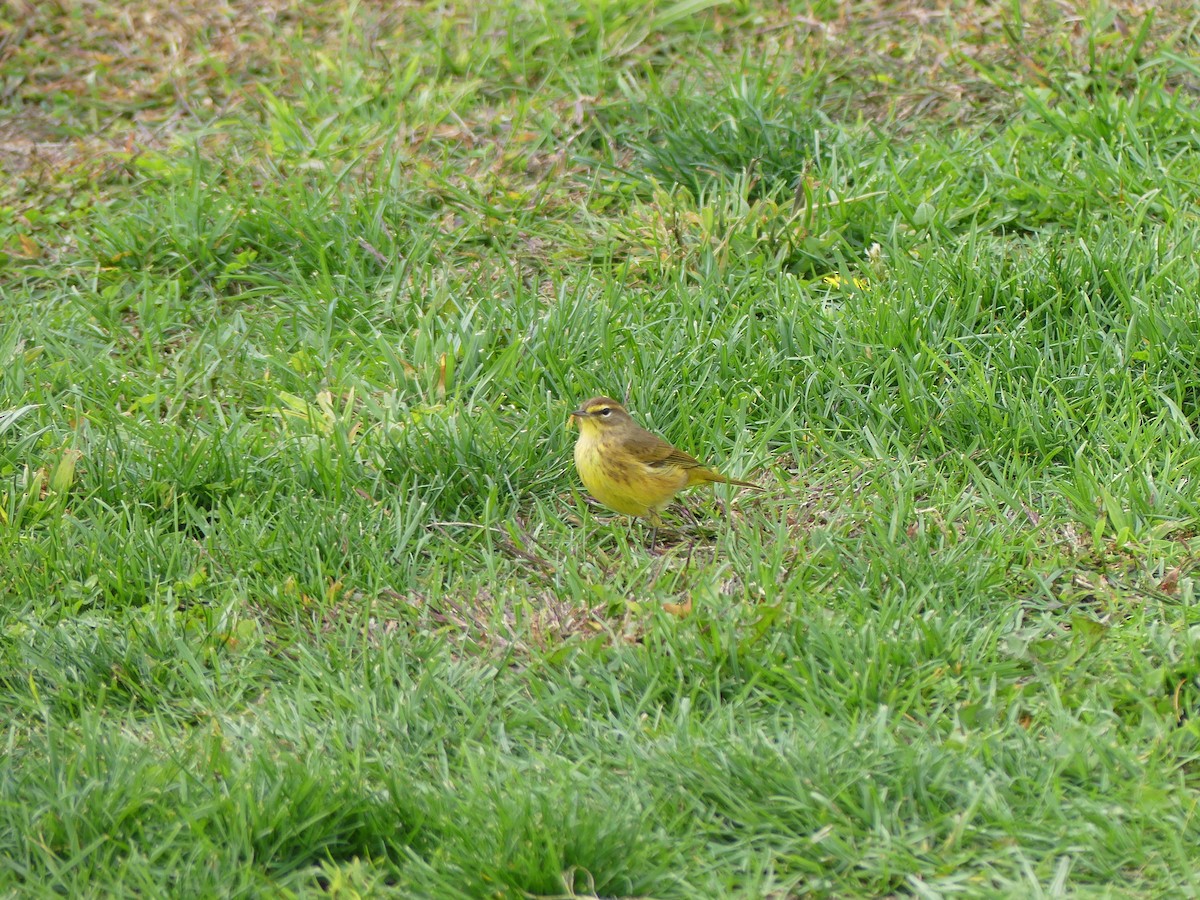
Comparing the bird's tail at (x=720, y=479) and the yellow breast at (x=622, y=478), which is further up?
the yellow breast at (x=622, y=478)

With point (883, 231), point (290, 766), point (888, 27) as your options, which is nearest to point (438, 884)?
point (290, 766)

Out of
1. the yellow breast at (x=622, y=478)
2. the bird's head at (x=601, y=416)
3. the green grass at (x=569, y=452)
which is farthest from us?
the bird's head at (x=601, y=416)

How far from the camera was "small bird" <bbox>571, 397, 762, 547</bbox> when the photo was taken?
4.59 meters

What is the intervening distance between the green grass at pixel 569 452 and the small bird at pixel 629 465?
0.52 ft

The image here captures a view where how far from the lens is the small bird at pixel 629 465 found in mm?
4594

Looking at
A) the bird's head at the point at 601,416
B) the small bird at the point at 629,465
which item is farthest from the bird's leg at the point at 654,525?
the bird's head at the point at 601,416

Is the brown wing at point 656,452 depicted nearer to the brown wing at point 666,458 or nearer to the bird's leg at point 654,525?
the brown wing at point 666,458

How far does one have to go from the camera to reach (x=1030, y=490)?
4762 mm

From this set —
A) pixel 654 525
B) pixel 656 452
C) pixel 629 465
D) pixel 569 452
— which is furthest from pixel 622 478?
pixel 569 452

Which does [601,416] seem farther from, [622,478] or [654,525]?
[654,525]

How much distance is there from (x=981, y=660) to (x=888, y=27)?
4634mm

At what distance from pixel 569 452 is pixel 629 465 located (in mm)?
609

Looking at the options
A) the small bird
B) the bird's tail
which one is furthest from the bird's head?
the bird's tail

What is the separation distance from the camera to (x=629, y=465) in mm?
4570
